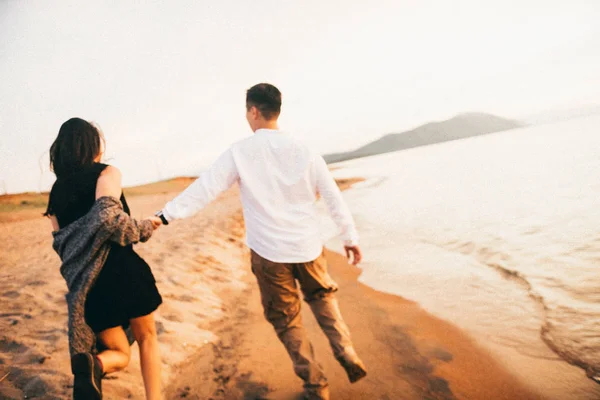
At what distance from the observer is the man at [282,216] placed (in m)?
2.01

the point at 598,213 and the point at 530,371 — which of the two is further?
the point at 598,213

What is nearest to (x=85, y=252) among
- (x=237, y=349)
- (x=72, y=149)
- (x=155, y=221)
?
(x=155, y=221)

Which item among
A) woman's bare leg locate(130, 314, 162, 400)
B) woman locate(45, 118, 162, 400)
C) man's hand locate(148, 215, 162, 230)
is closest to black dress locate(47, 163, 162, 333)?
woman locate(45, 118, 162, 400)

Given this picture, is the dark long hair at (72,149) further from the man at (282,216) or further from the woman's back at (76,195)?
the man at (282,216)

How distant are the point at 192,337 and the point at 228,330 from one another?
0.45m

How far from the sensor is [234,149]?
6.63ft

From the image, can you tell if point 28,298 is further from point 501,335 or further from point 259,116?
point 501,335

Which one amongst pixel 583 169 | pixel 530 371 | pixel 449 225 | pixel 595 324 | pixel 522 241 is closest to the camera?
pixel 530 371

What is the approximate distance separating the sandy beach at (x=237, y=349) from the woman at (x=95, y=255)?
2.78 feet

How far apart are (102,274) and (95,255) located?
13 centimetres

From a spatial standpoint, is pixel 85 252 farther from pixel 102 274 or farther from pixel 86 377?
pixel 86 377

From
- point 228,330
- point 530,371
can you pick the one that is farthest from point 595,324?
point 228,330

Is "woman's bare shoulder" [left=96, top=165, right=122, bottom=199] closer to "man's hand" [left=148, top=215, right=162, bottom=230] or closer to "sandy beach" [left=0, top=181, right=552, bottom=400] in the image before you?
"man's hand" [left=148, top=215, right=162, bottom=230]

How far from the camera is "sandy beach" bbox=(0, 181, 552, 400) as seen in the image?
245 centimetres
